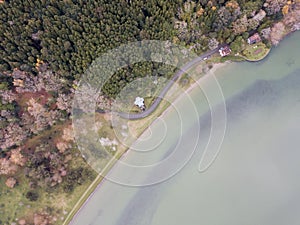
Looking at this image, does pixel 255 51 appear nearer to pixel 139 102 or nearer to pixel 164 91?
pixel 164 91

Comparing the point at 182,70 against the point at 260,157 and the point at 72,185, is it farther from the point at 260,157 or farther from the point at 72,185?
the point at 72,185

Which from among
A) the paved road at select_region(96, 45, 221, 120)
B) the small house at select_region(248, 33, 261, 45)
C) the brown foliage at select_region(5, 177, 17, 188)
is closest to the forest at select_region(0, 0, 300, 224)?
the brown foliage at select_region(5, 177, 17, 188)

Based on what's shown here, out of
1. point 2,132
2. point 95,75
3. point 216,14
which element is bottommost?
point 216,14

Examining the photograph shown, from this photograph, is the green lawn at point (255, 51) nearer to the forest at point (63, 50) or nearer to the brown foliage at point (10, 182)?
the forest at point (63, 50)

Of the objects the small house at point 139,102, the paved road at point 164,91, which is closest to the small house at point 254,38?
the paved road at point 164,91

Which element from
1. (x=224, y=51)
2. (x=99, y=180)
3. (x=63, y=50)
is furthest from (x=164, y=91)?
(x=99, y=180)

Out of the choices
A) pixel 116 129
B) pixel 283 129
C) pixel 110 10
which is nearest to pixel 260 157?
pixel 283 129

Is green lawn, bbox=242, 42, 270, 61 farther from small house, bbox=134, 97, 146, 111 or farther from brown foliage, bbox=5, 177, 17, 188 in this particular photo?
brown foliage, bbox=5, 177, 17, 188
